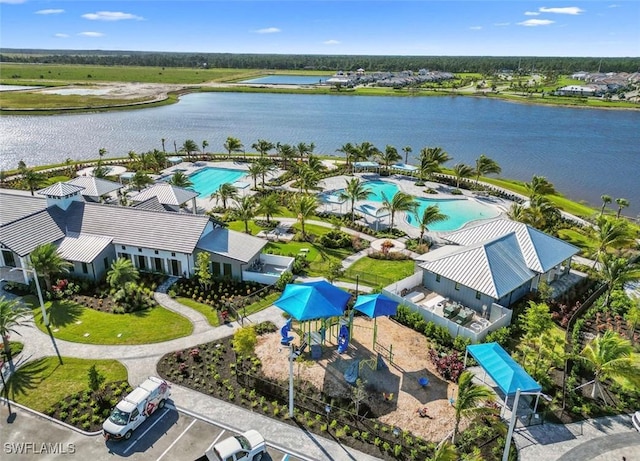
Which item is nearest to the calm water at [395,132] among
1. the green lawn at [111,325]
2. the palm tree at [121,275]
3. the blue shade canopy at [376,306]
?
the blue shade canopy at [376,306]

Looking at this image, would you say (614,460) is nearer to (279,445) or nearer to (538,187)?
(279,445)

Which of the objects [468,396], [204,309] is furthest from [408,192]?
[468,396]

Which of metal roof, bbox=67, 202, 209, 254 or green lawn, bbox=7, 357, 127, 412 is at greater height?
metal roof, bbox=67, 202, 209, 254

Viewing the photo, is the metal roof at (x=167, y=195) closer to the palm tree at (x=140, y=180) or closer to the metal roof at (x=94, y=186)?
the metal roof at (x=94, y=186)

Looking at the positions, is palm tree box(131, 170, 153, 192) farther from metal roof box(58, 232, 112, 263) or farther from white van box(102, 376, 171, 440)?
white van box(102, 376, 171, 440)

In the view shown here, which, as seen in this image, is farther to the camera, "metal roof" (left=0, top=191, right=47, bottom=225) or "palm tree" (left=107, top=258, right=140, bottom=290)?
"metal roof" (left=0, top=191, right=47, bottom=225)

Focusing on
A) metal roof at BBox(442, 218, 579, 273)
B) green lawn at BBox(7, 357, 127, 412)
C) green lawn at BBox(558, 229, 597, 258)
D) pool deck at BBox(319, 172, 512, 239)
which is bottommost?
green lawn at BBox(7, 357, 127, 412)

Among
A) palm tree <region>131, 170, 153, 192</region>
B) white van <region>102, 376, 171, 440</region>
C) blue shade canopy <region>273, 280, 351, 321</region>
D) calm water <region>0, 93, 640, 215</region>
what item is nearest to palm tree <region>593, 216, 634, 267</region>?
blue shade canopy <region>273, 280, 351, 321</region>

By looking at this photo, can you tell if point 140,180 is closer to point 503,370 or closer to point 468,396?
point 503,370

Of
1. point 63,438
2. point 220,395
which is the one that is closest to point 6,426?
point 63,438
